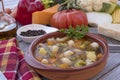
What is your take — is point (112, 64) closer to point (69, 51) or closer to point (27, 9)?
point (69, 51)

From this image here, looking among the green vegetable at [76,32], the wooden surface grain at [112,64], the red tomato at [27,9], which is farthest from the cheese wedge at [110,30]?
the red tomato at [27,9]

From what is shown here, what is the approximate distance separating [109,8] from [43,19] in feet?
0.94

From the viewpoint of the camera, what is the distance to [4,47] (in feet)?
2.86

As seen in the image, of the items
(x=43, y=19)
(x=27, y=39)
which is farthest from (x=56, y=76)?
(x=43, y=19)

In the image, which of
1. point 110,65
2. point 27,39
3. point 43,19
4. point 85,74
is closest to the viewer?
point 85,74

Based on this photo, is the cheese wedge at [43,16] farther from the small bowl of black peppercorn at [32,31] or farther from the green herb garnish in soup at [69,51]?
the green herb garnish in soup at [69,51]

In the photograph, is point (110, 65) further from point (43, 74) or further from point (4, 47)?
point (4, 47)

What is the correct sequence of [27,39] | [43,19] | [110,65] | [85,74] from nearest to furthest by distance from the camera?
[85,74], [110,65], [27,39], [43,19]

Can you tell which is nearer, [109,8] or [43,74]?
[43,74]

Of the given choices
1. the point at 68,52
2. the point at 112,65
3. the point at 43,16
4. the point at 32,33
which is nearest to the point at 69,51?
the point at 68,52

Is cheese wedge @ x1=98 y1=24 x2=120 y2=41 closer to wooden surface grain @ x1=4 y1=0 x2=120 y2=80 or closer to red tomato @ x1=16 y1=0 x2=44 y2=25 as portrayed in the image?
wooden surface grain @ x1=4 y1=0 x2=120 y2=80

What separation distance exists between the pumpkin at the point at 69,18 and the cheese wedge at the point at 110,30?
0.26ft

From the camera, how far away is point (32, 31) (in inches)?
38.6

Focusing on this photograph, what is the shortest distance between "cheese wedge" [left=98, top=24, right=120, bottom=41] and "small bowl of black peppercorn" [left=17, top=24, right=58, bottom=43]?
0.58 feet
